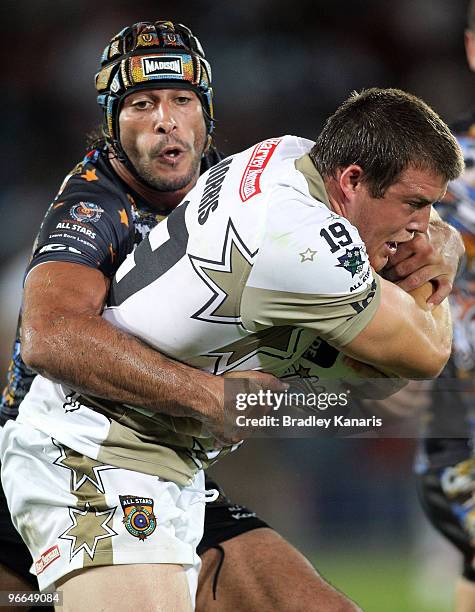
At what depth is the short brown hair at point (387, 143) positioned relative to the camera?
2.18m

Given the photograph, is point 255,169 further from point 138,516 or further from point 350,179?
point 138,516

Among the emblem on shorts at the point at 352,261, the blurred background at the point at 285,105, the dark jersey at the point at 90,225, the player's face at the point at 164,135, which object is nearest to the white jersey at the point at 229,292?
the emblem on shorts at the point at 352,261

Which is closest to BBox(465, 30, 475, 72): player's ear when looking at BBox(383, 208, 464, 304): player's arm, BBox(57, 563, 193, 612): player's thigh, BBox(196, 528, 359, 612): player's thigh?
BBox(383, 208, 464, 304): player's arm

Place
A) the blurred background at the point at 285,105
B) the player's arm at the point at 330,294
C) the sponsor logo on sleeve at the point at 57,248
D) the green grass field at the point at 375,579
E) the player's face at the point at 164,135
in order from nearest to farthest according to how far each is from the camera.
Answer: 1. the player's arm at the point at 330,294
2. the sponsor logo on sleeve at the point at 57,248
3. the player's face at the point at 164,135
4. the green grass field at the point at 375,579
5. the blurred background at the point at 285,105

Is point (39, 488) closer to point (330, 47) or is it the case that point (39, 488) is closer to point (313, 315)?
point (313, 315)

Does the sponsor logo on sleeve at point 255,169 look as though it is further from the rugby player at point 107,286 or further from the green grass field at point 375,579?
the green grass field at point 375,579

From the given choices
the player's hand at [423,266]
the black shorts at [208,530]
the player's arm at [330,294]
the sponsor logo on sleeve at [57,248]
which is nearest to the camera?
the player's arm at [330,294]

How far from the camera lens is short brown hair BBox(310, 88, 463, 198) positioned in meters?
2.18

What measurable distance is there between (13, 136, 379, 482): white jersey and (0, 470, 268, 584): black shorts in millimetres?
413

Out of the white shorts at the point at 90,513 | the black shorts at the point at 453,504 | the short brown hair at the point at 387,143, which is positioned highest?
the short brown hair at the point at 387,143

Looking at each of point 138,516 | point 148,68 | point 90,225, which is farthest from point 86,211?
point 138,516

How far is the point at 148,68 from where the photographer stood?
2.94 metres

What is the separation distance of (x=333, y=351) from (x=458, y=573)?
2.16 meters

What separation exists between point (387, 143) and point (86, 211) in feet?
3.21
